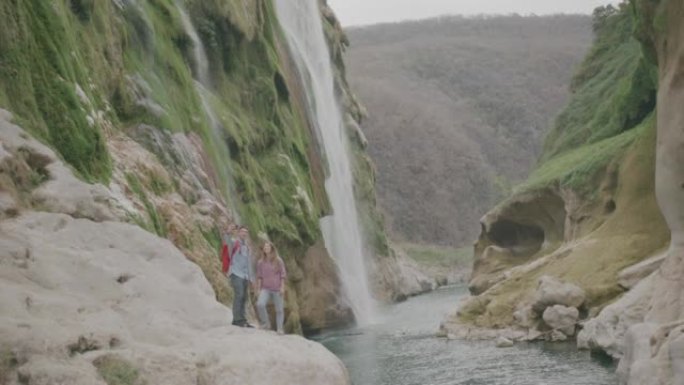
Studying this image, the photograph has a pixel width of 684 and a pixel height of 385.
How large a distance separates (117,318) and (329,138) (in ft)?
136

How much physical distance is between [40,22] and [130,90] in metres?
6.92

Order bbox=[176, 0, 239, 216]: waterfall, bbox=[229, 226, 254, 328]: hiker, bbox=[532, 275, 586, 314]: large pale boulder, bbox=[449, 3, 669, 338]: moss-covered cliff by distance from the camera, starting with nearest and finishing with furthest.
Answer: bbox=[229, 226, 254, 328]: hiker → bbox=[532, 275, 586, 314]: large pale boulder → bbox=[176, 0, 239, 216]: waterfall → bbox=[449, 3, 669, 338]: moss-covered cliff

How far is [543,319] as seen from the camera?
91.0 feet

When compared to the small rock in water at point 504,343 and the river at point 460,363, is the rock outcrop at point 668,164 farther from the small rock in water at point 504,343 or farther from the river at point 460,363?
the small rock in water at point 504,343

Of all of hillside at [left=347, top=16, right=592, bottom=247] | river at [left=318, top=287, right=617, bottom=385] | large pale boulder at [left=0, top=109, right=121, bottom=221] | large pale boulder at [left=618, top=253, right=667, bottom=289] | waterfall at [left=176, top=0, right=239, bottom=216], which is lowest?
river at [left=318, top=287, right=617, bottom=385]

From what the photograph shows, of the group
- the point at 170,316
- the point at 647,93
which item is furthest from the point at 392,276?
the point at 170,316

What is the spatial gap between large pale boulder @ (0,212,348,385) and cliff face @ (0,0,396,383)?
3cm

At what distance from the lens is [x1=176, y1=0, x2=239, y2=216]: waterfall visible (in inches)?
1115

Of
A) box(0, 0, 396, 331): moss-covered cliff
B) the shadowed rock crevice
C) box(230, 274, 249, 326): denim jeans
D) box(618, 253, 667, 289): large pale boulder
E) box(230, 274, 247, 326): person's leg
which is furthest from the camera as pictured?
the shadowed rock crevice

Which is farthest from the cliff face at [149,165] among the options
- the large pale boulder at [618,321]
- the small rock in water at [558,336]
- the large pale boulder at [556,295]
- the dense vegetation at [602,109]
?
the dense vegetation at [602,109]

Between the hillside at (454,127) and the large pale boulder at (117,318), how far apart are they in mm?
102189

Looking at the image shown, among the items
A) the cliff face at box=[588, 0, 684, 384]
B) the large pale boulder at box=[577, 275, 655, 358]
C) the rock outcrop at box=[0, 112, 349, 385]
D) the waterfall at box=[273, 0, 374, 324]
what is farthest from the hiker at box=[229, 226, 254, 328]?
the waterfall at box=[273, 0, 374, 324]

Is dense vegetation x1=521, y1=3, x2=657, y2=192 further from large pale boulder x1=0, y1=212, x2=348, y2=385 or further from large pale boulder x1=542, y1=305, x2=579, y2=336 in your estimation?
large pale boulder x1=0, y1=212, x2=348, y2=385

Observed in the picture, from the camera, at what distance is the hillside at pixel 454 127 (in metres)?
129
